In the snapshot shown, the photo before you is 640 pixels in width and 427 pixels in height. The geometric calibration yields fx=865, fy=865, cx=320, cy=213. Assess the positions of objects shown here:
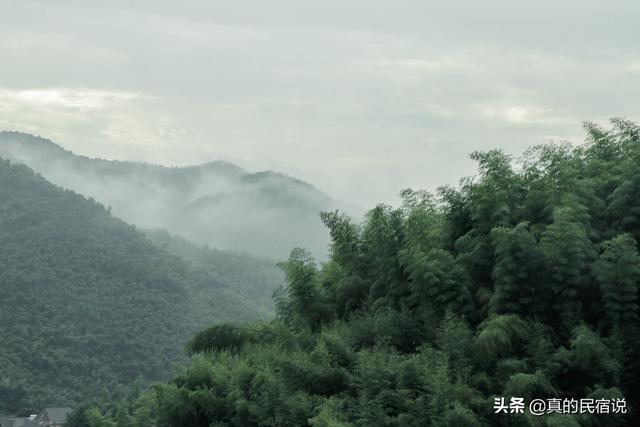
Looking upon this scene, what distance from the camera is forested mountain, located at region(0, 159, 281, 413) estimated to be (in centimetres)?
3906

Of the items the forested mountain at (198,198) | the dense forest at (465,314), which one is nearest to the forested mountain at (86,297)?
the dense forest at (465,314)

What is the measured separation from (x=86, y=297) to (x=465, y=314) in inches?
1508

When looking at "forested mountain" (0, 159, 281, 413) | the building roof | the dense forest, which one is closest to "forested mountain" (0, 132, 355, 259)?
"forested mountain" (0, 159, 281, 413)

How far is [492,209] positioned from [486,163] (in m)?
0.73

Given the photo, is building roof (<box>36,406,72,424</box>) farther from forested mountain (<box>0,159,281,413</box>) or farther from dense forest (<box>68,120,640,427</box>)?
dense forest (<box>68,120,640,427</box>)

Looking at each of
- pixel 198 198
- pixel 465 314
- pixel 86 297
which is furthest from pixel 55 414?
pixel 198 198

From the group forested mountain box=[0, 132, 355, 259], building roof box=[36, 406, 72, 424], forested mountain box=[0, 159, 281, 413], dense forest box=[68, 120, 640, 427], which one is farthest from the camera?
forested mountain box=[0, 132, 355, 259]

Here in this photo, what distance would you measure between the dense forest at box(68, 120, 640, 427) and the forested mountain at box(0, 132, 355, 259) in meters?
63.1

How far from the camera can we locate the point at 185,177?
4336 inches

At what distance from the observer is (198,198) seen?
10362cm

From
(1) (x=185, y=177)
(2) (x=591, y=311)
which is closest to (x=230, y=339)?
(2) (x=591, y=311)

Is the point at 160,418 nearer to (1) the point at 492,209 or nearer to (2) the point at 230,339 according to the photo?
(2) the point at 230,339

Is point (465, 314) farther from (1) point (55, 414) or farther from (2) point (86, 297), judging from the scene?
(2) point (86, 297)

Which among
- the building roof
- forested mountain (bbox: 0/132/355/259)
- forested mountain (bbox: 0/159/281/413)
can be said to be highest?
forested mountain (bbox: 0/132/355/259)
